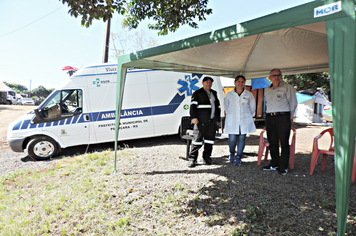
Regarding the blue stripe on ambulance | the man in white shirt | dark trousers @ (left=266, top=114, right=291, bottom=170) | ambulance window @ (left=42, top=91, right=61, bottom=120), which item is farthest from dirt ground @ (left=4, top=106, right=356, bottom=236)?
ambulance window @ (left=42, top=91, right=61, bottom=120)

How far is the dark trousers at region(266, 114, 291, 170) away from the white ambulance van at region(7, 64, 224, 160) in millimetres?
3386

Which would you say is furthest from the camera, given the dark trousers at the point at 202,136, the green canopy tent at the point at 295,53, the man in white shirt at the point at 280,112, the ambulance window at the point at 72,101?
the ambulance window at the point at 72,101

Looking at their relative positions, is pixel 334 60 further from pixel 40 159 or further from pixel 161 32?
pixel 40 159

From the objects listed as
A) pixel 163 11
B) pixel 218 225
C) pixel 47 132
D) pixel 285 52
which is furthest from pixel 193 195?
pixel 163 11

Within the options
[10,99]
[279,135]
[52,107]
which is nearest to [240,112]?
[279,135]

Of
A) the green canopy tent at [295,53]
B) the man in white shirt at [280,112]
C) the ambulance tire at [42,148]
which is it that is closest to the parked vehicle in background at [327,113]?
the green canopy tent at [295,53]

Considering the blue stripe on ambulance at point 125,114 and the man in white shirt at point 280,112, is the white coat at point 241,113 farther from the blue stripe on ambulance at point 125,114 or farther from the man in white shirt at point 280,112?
the blue stripe on ambulance at point 125,114

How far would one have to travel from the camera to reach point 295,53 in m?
4.41

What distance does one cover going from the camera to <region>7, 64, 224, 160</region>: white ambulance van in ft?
20.1

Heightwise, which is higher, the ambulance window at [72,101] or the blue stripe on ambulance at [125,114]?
the ambulance window at [72,101]

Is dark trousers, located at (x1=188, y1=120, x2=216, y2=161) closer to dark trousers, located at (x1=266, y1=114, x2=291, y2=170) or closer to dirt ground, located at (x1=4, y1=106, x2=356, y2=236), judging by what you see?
dirt ground, located at (x1=4, y1=106, x2=356, y2=236)

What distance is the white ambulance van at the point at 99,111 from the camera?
614cm

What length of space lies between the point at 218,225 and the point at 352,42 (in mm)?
2251

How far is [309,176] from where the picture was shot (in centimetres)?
395
